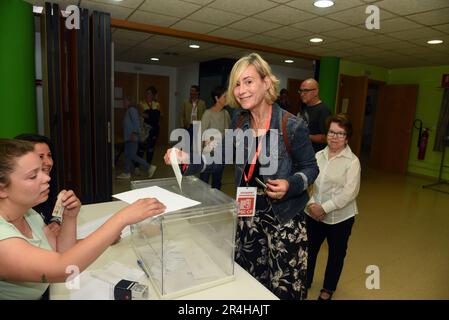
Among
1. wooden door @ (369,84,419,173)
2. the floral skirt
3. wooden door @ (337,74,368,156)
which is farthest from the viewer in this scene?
wooden door @ (369,84,419,173)

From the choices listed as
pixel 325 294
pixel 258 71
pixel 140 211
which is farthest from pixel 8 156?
pixel 325 294

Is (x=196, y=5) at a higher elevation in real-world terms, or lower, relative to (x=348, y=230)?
higher

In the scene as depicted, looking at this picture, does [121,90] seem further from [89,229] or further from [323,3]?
[89,229]

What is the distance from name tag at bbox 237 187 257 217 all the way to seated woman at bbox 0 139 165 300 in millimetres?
464

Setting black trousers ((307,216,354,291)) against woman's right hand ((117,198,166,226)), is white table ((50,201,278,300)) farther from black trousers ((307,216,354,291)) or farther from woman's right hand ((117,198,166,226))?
black trousers ((307,216,354,291))

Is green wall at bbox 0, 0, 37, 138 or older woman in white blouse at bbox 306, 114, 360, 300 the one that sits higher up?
green wall at bbox 0, 0, 37, 138

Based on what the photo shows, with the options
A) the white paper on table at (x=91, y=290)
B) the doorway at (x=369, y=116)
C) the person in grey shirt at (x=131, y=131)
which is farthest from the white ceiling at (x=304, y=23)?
the doorway at (x=369, y=116)

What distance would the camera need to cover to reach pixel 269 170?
138cm

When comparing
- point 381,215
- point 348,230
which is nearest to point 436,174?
point 381,215

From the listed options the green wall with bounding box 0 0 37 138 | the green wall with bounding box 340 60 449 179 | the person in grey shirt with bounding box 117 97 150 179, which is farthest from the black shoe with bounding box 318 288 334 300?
the green wall with bounding box 340 60 449 179

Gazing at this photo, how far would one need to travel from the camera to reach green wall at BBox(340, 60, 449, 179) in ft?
21.4
